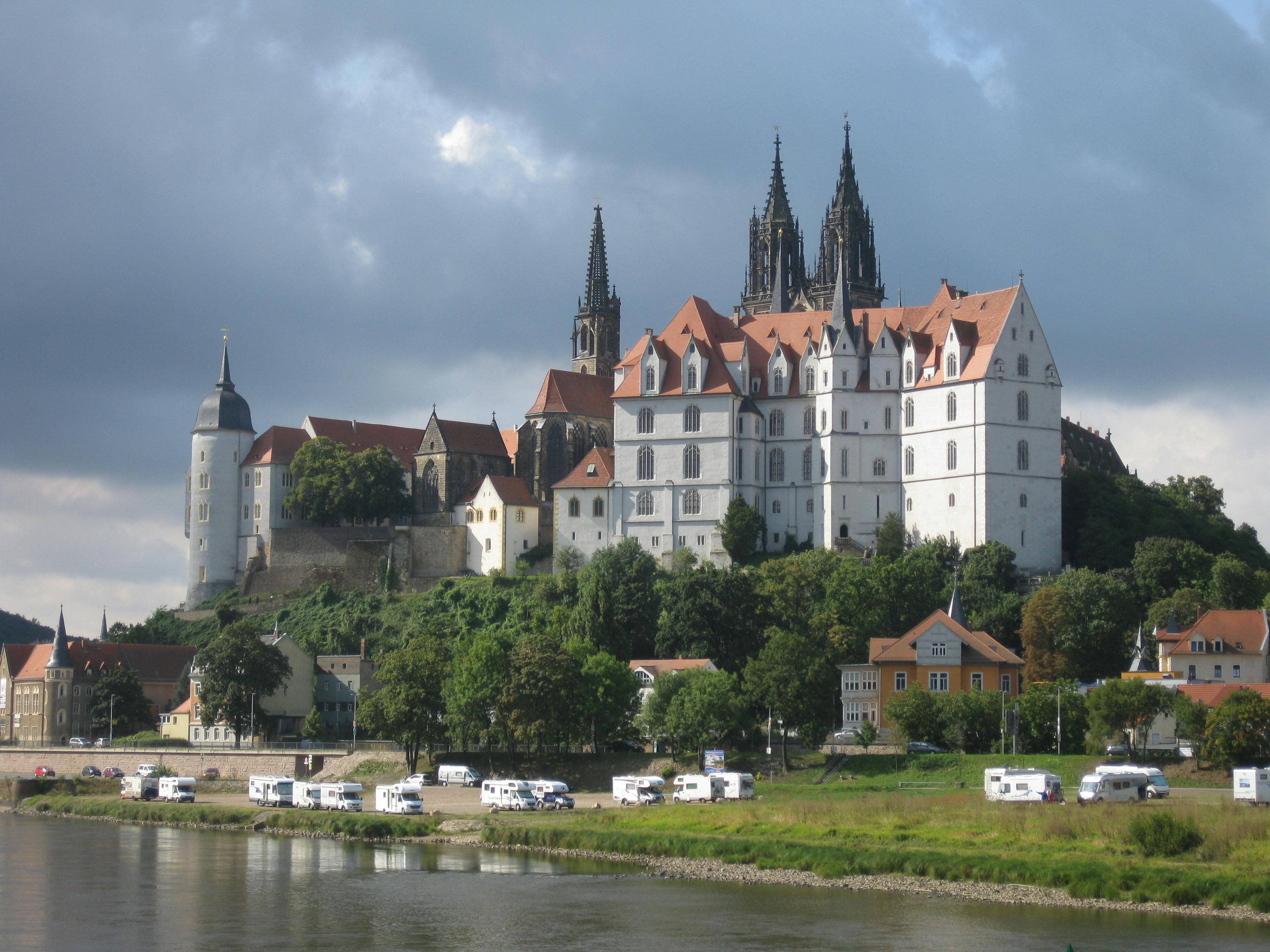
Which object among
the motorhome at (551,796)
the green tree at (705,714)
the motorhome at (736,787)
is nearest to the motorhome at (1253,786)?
the motorhome at (736,787)

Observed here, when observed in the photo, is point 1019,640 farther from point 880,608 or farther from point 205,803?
point 205,803

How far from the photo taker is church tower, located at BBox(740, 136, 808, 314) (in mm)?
164000

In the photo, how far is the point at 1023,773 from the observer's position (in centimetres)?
6731

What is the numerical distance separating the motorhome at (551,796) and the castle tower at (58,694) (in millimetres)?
49155

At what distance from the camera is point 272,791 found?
273 ft

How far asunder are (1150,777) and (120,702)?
222 ft

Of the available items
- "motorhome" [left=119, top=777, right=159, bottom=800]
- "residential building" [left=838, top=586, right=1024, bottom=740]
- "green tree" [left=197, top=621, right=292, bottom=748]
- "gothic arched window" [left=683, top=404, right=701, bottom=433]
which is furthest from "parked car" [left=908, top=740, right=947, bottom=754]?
"gothic arched window" [left=683, top=404, right=701, bottom=433]

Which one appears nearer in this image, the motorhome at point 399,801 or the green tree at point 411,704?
the motorhome at point 399,801

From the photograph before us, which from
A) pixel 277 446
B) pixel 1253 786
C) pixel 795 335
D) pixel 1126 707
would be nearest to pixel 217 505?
pixel 277 446

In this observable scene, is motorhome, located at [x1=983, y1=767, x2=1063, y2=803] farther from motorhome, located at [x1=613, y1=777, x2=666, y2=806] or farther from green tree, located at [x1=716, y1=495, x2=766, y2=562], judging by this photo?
green tree, located at [x1=716, y1=495, x2=766, y2=562]

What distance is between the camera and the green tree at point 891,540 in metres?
112

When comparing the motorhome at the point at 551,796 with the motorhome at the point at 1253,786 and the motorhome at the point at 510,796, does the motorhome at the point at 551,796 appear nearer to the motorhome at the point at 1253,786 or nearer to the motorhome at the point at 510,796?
the motorhome at the point at 510,796

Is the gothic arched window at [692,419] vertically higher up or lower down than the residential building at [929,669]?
higher up

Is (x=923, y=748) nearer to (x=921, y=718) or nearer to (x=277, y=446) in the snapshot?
(x=921, y=718)
